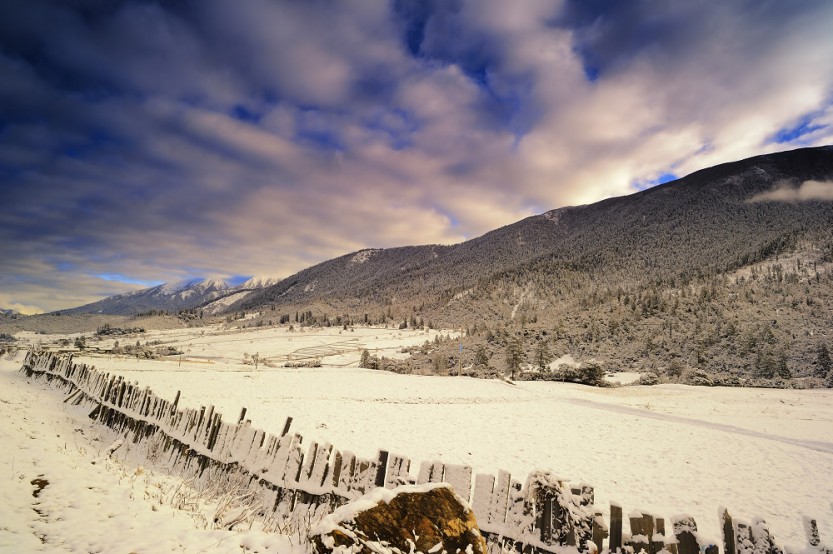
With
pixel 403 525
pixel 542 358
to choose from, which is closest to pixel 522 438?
pixel 403 525

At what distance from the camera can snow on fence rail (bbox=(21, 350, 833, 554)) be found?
3396 mm

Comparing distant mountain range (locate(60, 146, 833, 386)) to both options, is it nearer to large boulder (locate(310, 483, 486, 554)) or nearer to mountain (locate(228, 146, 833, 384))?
mountain (locate(228, 146, 833, 384))

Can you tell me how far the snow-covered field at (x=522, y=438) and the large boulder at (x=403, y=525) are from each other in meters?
1.27

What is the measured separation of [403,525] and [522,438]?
1251 centimetres

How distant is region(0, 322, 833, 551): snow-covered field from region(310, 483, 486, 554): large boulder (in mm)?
1274

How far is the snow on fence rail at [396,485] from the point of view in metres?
3.40

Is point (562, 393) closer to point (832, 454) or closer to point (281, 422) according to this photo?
point (832, 454)

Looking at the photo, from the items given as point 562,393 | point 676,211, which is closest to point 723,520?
point 562,393

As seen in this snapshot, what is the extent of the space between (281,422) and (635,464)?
1269 centimetres

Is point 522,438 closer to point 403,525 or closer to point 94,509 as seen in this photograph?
A: point 403,525

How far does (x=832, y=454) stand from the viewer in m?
13.6

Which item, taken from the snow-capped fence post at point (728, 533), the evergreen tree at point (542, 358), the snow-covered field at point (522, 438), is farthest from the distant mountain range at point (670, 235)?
the snow-capped fence post at point (728, 533)

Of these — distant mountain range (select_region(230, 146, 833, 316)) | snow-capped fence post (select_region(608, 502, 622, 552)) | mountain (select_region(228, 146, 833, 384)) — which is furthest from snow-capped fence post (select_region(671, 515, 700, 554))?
distant mountain range (select_region(230, 146, 833, 316))

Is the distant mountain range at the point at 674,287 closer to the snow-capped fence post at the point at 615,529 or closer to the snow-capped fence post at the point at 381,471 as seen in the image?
the snow-capped fence post at the point at 615,529
